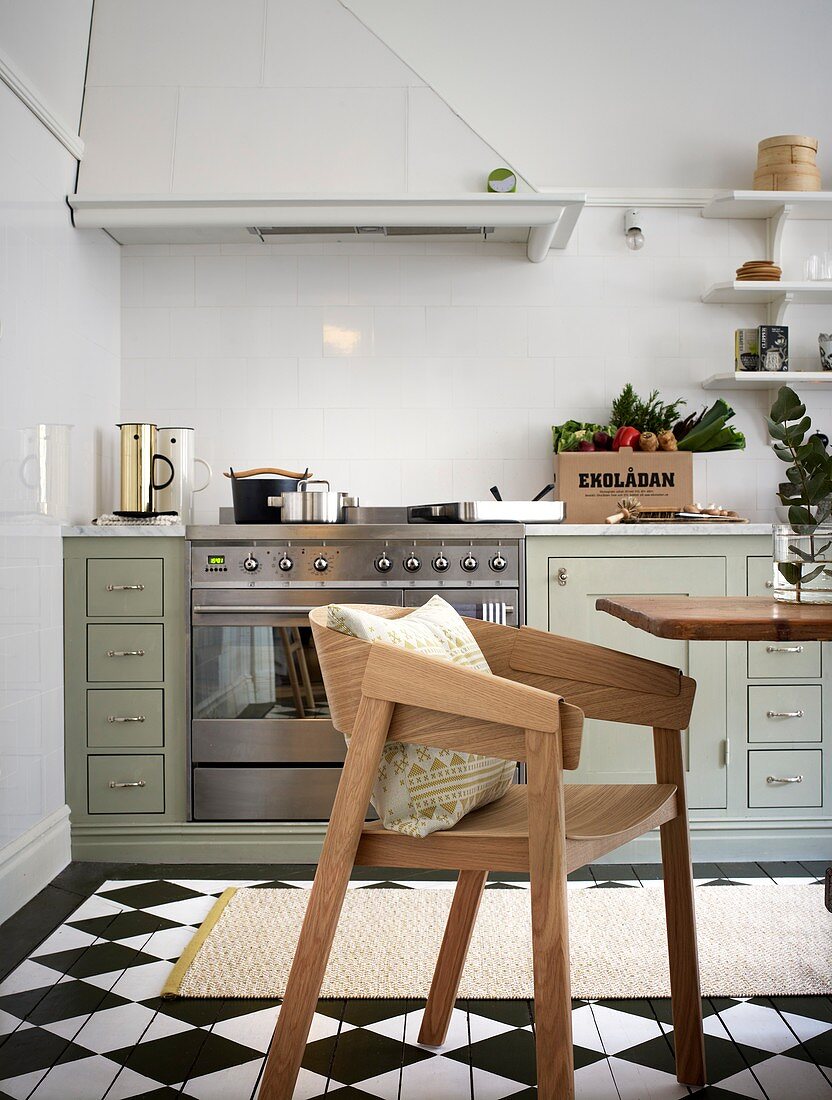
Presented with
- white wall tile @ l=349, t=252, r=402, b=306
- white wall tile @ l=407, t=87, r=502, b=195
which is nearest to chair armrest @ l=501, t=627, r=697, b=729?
white wall tile @ l=407, t=87, r=502, b=195

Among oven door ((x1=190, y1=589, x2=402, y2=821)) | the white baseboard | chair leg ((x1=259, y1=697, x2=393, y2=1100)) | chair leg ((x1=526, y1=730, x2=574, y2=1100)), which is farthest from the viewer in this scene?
oven door ((x1=190, y1=589, x2=402, y2=821))

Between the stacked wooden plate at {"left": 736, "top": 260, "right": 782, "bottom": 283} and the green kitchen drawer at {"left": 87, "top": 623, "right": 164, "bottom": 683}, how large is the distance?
234 cm

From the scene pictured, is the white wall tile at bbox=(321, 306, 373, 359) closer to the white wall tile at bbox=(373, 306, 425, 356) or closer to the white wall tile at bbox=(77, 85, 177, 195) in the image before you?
the white wall tile at bbox=(373, 306, 425, 356)

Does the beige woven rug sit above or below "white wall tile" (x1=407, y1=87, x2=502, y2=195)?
below

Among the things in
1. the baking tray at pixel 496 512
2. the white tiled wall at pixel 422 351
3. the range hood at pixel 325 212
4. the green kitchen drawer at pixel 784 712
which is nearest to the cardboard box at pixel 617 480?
the baking tray at pixel 496 512

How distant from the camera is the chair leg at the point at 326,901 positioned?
52.1 inches

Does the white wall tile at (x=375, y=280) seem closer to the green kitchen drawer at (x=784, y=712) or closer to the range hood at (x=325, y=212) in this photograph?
the range hood at (x=325, y=212)

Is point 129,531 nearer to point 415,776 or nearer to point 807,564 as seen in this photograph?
point 415,776

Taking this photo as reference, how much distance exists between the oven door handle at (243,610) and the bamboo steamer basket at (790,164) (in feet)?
7.27

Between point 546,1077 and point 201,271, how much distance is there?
3.08 metres

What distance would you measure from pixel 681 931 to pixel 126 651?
1.86 meters

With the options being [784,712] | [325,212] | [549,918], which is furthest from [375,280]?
[549,918]

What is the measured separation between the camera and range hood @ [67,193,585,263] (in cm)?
310

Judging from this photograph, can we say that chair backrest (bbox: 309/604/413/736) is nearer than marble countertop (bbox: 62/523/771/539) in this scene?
Yes
